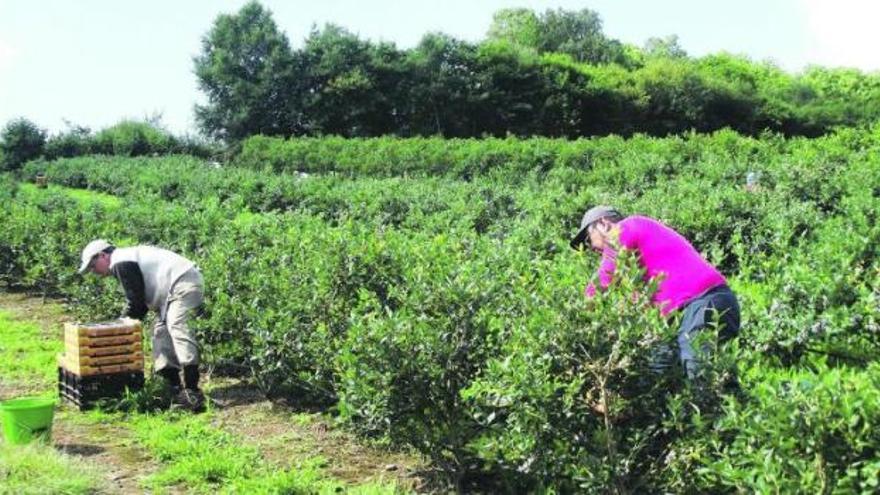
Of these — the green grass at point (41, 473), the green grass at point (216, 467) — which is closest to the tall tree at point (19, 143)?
the green grass at point (216, 467)

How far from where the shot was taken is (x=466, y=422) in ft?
16.0

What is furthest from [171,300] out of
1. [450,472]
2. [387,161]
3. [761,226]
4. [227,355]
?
[387,161]

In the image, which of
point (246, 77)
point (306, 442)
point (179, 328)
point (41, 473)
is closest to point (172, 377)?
point (179, 328)

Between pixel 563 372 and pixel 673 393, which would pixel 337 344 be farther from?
pixel 673 393

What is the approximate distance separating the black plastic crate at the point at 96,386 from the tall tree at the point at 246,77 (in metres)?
37.1

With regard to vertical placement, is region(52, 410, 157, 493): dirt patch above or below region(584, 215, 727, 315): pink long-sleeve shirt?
below

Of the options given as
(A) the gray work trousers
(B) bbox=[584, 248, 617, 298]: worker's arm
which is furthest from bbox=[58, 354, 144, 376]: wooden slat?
(B) bbox=[584, 248, 617, 298]: worker's arm

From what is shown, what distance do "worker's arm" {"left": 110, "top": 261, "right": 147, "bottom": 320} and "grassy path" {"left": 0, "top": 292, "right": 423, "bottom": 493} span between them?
897 mm

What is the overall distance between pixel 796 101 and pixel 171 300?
59655 millimetres

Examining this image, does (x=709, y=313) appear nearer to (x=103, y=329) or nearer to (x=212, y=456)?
(x=212, y=456)

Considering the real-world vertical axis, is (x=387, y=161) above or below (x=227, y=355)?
above

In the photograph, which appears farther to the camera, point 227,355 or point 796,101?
point 796,101

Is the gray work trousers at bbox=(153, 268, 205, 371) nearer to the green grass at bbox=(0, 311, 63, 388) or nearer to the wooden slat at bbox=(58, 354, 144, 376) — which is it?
the wooden slat at bbox=(58, 354, 144, 376)

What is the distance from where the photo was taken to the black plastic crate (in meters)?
7.18
